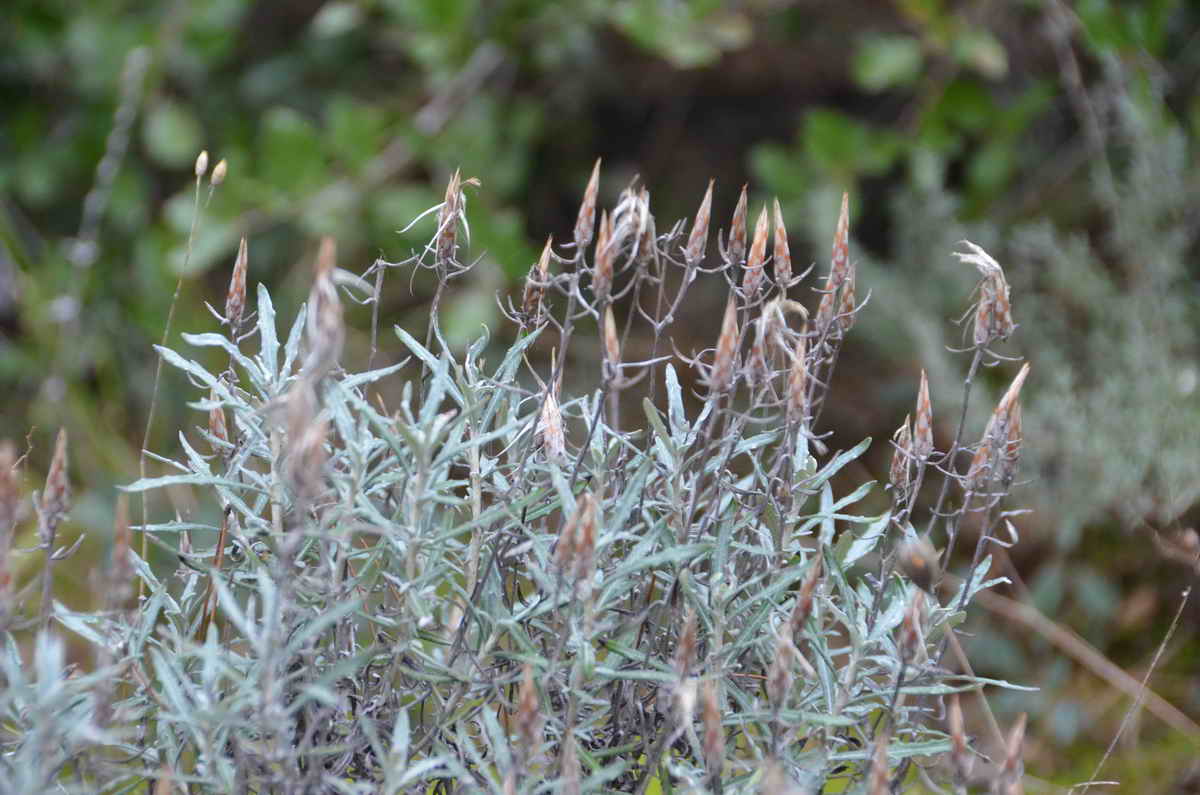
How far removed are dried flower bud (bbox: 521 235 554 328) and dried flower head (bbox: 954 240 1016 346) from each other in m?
0.24

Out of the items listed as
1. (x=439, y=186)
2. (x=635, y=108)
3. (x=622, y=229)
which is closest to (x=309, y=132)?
(x=439, y=186)

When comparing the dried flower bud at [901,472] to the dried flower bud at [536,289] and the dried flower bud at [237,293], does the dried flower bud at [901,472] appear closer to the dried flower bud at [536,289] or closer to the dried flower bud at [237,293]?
the dried flower bud at [536,289]

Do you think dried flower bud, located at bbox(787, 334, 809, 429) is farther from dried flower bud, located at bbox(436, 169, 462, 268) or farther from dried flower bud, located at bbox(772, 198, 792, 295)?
dried flower bud, located at bbox(436, 169, 462, 268)

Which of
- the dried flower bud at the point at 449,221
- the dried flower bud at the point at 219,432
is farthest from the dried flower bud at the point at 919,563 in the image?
the dried flower bud at the point at 219,432

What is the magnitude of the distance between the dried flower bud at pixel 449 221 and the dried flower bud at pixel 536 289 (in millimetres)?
50

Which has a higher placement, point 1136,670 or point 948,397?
point 948,397

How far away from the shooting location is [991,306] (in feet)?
2.17

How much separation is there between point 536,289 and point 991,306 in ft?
0.88

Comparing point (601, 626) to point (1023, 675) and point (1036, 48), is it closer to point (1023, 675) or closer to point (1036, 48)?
point (1023, 675)

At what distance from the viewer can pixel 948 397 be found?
184 centimetres

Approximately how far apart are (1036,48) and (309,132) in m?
1.42

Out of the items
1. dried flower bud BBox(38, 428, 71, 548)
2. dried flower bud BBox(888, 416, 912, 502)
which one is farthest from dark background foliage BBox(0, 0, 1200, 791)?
dried flower bud BBox(38, 428, 71, 548)

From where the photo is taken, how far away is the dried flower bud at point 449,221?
679 mm

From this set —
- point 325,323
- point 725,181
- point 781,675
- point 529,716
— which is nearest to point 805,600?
point 781,675
